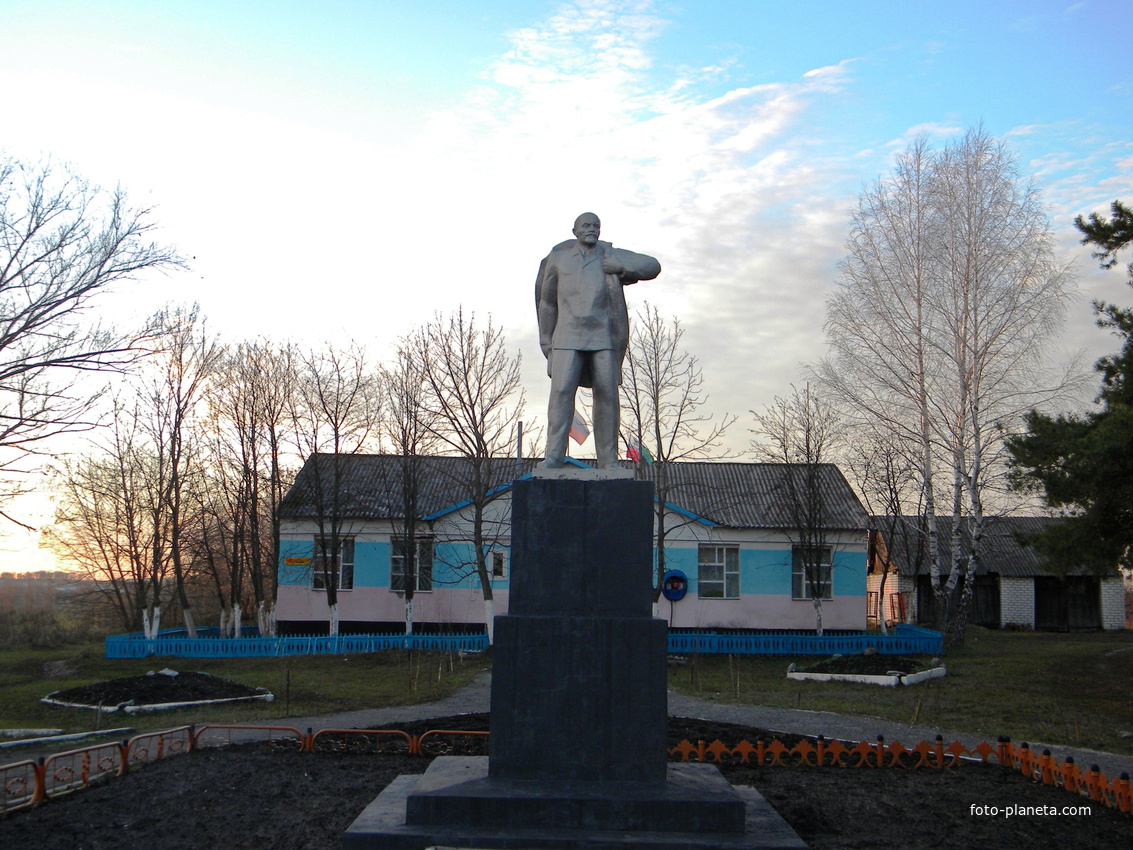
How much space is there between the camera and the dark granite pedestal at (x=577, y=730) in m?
5.46

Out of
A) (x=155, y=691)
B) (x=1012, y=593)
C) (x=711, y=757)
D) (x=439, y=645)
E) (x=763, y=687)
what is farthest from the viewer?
(x=1012, y=593)

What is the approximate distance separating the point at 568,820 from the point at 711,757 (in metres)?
3.22

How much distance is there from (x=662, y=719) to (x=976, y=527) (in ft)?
53.9

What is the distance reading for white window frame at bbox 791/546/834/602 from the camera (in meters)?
24.6

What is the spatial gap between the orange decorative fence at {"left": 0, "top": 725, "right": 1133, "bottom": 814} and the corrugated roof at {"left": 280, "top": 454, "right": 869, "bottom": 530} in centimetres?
1384

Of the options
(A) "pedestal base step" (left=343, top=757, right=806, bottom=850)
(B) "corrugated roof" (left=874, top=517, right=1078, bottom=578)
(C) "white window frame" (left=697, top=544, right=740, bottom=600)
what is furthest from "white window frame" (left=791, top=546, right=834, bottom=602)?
(A) "pedestal base step" (left=343, top=757, right=806, bottom=850)

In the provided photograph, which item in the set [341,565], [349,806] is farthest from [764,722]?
[341,565]

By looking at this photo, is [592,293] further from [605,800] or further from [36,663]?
[36,663]

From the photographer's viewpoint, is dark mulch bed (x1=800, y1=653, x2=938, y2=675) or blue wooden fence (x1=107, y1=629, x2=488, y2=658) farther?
blue wooden fence (x1=107, y1=629, x2=488, y2=658)

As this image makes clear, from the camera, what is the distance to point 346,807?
631cm

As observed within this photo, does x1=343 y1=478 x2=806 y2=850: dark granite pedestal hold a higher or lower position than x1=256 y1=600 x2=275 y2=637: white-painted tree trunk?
higher

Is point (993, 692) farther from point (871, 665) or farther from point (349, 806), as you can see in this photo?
point (349, 806)

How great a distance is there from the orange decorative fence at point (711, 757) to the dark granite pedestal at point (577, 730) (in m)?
1.93

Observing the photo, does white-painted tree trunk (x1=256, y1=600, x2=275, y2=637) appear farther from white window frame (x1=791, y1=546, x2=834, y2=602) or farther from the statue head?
the statue head
